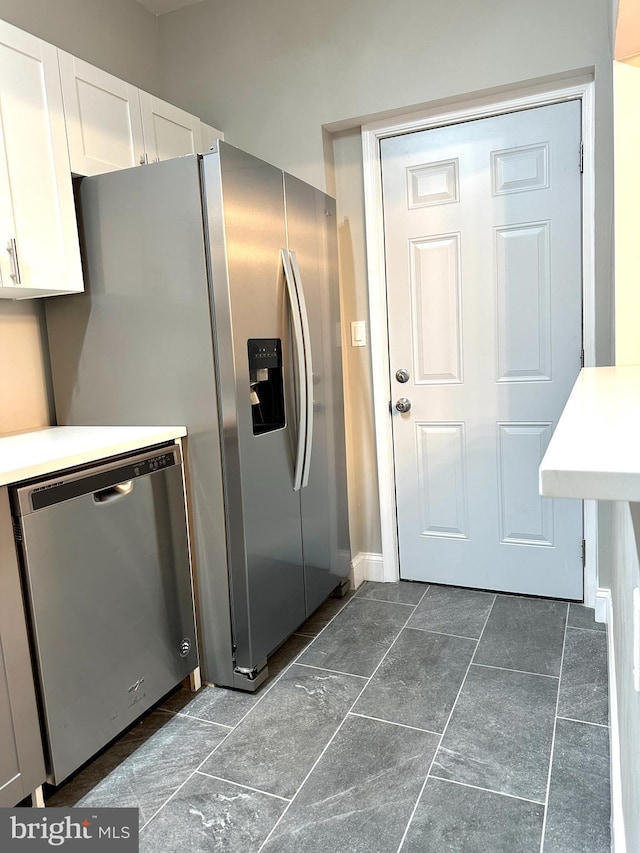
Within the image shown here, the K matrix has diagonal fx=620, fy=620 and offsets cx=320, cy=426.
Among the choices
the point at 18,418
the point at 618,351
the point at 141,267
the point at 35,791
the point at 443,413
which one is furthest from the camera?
the point at 443,413

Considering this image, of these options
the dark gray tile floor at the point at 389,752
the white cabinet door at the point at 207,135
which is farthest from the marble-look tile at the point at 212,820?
the white cabinet door at the point at 207,135

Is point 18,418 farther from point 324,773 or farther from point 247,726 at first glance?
point 324,773

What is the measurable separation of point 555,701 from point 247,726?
998 mm

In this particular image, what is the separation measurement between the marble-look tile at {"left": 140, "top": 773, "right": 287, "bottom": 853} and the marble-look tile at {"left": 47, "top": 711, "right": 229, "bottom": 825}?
2.1 inches

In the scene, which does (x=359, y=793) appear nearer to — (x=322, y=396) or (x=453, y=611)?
(x=453, y=611)

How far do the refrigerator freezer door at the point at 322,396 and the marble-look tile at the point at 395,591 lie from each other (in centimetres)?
17

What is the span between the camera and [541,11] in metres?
2.38

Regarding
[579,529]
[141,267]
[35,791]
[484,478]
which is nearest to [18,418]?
[141,267]

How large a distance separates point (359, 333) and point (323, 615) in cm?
132

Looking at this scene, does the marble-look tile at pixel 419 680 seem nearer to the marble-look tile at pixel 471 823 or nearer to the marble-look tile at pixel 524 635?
the marble-look tile at pixel 524 635

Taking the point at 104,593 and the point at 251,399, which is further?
the point at 251,399

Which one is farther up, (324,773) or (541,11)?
(541,11)

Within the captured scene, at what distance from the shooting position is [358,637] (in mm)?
2537

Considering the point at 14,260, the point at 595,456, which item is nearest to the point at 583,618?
the point at 595,456
